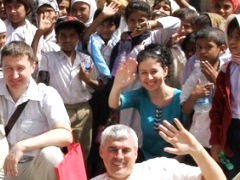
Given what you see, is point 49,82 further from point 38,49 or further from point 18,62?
point 18,62

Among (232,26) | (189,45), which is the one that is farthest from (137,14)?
(232,26)

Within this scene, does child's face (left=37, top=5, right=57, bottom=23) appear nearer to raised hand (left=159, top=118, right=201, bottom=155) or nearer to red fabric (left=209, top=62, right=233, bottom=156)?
red fabric (left=209, top=62, right=233, bottom=156)

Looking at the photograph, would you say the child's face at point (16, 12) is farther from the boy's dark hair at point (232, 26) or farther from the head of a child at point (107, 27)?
the boy's dark hair at point (232, 26)

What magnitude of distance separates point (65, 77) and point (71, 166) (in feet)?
5.18

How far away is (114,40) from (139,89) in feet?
3.47

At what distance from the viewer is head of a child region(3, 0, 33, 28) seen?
606 centimetres

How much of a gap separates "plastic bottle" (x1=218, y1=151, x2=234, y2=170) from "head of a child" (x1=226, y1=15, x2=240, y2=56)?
701 mm

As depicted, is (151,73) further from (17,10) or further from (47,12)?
(17,10)

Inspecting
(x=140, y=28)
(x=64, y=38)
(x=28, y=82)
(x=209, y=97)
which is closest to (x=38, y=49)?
(x=64, y=38)

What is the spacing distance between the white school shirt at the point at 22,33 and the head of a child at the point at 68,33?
427mm

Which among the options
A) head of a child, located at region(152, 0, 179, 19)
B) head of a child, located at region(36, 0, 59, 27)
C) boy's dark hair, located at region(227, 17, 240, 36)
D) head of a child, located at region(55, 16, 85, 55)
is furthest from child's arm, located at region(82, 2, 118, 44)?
boy's dark hair, located at region(227, 17, 240, 36)

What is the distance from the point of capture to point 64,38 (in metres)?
5.64

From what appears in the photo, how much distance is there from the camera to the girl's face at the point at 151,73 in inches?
193

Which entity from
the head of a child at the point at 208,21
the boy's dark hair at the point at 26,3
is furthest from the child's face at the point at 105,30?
the head of a child at the point at 208,21
